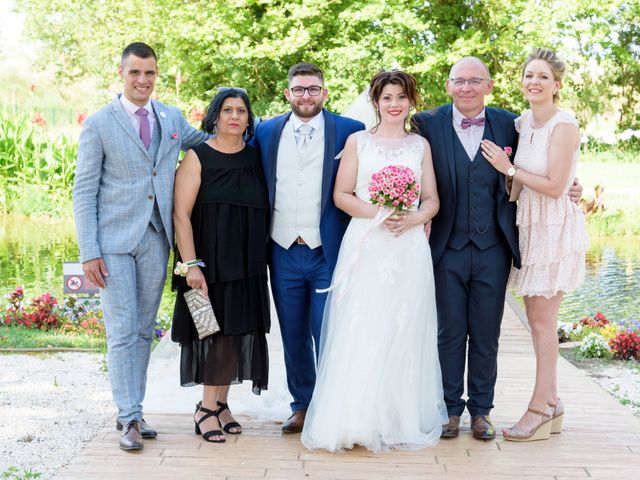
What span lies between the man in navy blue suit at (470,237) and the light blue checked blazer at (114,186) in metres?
1.37

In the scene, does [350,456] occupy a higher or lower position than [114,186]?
lower

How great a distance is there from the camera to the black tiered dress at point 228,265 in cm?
409

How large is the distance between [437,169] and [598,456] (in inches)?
62.0

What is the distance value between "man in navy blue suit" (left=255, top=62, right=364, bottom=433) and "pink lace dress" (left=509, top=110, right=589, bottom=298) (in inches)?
36.2

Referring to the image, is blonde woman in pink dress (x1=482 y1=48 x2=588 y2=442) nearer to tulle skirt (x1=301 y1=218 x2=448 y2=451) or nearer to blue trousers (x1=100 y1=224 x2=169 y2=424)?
tulle skirt (x1=301 y1=218 x2=448 y2=451)

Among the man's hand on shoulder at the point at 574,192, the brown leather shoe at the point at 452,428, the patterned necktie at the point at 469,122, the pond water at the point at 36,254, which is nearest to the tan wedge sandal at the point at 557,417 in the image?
the brown leather shoe at the point at 452,428

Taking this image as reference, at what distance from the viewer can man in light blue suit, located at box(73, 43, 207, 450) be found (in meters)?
3.96

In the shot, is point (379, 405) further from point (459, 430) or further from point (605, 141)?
point (605, 141)

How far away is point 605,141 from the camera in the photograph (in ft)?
80.9

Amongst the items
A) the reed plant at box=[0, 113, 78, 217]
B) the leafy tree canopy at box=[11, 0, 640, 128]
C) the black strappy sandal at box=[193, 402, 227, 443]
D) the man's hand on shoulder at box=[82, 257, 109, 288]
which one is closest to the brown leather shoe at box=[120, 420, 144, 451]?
the black strappy sandal at box=[193, 402, 227, 443]

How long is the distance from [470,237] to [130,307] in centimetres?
170

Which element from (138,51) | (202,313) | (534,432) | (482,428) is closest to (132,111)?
(138,51)

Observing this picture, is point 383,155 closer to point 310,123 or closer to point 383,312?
point 310,123

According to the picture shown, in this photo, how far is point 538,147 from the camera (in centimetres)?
406
